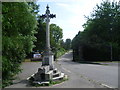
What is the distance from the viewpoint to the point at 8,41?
27.2 ft

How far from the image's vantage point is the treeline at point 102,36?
4681cm

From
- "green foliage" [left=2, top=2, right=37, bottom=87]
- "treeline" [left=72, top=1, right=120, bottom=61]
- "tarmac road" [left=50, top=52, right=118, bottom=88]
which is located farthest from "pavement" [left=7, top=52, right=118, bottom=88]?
"treeline" [left=72, top=1, right=120, bottom=61]

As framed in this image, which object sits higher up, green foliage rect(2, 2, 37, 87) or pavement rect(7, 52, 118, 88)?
green foliage rect(2, 2, 37, 87)

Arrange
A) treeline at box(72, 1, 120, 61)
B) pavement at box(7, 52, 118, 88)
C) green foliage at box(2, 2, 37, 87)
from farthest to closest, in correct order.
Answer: treeline at box(72, 1, 120, 61), pavement at box(7, 52, 118, 88), green foliage at box(2, 2, 37, 87)

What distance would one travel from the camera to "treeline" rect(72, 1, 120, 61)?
46812 mm

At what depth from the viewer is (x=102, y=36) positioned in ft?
→ 166

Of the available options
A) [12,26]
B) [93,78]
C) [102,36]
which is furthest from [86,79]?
[102,36]

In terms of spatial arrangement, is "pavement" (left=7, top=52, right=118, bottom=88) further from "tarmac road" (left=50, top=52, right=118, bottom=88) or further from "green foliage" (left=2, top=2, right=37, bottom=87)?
"green foliage" (left=2, top=2, right=37, bottom=87)

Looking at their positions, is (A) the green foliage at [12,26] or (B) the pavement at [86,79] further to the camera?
(B) the pavement at [86,79]

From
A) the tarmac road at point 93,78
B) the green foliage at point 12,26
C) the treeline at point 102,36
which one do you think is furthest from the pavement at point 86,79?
the treeline at point 102,36

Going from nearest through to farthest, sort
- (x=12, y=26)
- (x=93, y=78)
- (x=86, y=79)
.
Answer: (x=12, y=26) < (x=86, y=79) < (x=93, y=78)

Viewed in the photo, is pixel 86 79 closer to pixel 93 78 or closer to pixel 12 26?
pixel 93 78

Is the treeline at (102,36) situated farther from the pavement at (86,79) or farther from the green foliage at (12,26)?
the green foliage at (12,26)

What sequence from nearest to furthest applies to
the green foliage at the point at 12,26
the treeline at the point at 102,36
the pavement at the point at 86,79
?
the green foliage at the point at 12,26 < the pavement at the point at 86,79 < the treeline at the point at 102,36
